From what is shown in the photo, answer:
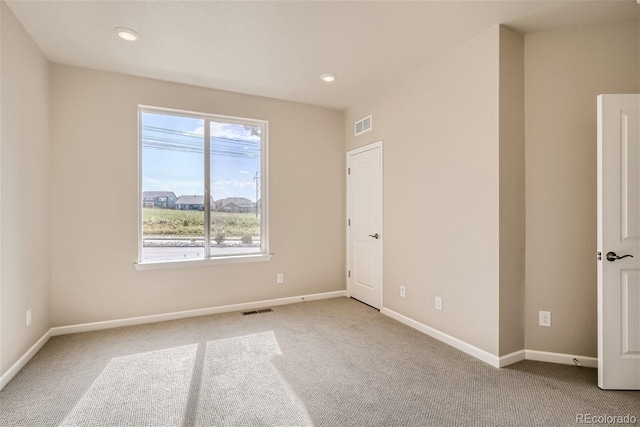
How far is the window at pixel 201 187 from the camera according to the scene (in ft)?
12.0

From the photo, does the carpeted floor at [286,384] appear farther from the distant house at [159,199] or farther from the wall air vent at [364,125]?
the wall air vent at [364,125]

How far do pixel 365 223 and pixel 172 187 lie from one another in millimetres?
2467

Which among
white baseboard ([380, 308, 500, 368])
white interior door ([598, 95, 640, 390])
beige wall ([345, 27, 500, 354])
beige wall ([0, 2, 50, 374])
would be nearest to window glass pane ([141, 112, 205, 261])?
beige wall ([0, 2, 50, 374])

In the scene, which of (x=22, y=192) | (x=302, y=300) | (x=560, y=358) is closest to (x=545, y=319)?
(x=560, y=358)

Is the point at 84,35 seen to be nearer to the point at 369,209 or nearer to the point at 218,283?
the point at 218,283

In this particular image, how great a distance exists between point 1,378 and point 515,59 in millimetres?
4591

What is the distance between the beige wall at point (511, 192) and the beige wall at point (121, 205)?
255 cm

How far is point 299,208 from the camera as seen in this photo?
14.4 feet

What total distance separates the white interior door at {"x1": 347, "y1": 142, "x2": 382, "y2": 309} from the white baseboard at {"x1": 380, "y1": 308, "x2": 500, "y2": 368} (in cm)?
43

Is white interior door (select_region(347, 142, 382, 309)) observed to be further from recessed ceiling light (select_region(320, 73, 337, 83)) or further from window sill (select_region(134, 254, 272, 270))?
window sill (select_region(134, 254, 272, 270))

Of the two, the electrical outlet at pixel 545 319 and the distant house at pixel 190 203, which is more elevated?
the distant house at pixel 190 203

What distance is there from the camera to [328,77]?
11.6 ft

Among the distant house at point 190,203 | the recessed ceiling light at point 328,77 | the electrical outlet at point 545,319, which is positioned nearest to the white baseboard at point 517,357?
the electrical outlet at point 545,319
